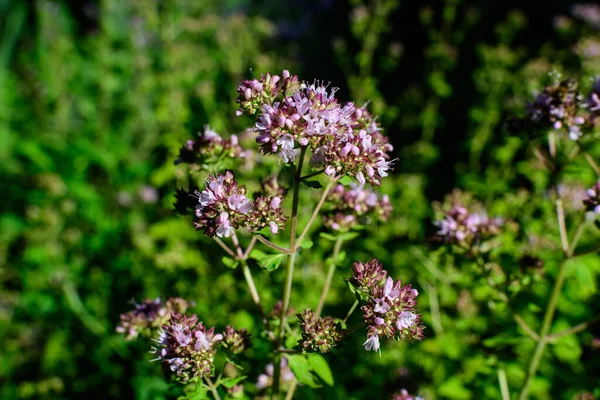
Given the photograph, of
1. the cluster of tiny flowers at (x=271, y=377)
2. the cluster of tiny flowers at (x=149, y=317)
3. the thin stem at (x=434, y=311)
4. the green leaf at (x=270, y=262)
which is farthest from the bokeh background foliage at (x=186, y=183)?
the green leaf at (x=270, y=262)

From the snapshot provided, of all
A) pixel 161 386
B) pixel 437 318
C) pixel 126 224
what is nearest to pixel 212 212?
pixel 161 386

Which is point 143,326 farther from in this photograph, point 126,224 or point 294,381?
point 126,224

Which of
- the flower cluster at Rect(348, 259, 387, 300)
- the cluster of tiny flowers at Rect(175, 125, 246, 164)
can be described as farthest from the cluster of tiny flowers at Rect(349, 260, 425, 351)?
the cluster of tiny flowers at Rect(175, 125, 246, 164)

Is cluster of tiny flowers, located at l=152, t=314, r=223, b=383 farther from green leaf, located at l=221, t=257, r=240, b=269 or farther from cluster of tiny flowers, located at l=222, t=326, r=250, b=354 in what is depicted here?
green leaf, located at l=221, t=257, r=240, b=269

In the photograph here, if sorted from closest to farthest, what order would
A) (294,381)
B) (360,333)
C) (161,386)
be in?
(294,381), (161,386), (360,333)

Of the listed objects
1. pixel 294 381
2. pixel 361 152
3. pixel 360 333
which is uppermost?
pixel 360 333

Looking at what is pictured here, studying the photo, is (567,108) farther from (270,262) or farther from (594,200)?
(270,262)

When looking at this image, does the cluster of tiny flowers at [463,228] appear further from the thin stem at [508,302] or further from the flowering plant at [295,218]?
the flowering plant at [295,218]
